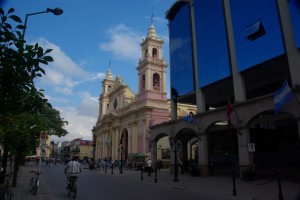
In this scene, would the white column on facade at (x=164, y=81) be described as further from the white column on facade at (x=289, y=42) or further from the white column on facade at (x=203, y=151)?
the white column on facade at (x=289, y=42)

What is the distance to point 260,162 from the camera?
31.6 metres

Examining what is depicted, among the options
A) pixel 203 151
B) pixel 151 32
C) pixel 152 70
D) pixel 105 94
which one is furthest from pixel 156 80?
pixel 203 151

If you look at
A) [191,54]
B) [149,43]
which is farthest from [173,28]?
[149,43]

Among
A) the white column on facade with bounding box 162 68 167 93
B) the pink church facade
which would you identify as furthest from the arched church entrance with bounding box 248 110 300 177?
the white column on facade with bounding box 162 68 167 93

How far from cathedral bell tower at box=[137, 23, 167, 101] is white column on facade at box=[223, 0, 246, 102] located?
1391 inches

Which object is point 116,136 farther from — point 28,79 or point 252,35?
point 28,79

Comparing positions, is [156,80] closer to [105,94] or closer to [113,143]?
[113,143]

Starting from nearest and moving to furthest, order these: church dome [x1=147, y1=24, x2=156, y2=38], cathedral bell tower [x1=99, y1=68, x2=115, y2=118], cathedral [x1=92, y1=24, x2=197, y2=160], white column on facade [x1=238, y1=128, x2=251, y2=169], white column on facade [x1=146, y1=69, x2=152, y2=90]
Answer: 1. white column on facade [x1=238, y1=128, x2=251, y2=169]
2. cathedral [x1=92, y1=24, x2=197, y2=160]
3. white column on facade [x1=146, y1=69, x2=152, y2=90]
4. church dome [x1=147, y1=24, x2=156, y2=38]
5. cathedral bell tower [x1=99, y1=68, x2=115, y2=118]

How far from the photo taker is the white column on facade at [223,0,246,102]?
25453 millimetres

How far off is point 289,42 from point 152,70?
44048 mm

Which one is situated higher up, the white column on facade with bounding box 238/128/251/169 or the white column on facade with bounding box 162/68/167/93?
the white column on facade with bounding box 162/68/167/93

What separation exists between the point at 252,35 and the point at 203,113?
906cm

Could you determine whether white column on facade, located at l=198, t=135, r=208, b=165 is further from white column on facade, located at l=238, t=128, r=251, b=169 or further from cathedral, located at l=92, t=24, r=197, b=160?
cathedral, located at l=92, t=24, r=197, b=160

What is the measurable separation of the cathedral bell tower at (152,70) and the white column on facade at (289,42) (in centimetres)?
4155
